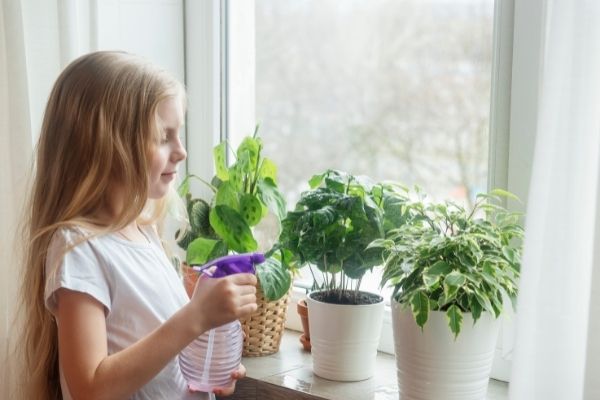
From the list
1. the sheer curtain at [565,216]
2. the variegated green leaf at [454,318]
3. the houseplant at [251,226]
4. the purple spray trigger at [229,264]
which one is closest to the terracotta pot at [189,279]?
the houseplant at [251,226]

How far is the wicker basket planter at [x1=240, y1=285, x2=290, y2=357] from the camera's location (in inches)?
66.2

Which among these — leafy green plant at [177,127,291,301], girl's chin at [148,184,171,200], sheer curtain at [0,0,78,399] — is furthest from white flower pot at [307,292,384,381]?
sheer curtain at [0,0,78,399]

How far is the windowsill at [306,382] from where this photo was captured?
1.49 m

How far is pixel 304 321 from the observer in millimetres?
1722

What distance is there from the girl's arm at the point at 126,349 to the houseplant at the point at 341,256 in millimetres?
266

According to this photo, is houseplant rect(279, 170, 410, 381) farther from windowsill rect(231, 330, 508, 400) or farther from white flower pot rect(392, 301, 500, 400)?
white flower pot rect(392, 301, 500, 400)

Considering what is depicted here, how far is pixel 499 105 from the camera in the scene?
1486 mm

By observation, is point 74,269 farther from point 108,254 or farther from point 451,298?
point 451,298

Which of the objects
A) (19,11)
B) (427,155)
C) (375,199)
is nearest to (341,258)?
(375,199)

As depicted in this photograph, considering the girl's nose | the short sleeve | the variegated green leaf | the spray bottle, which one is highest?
the girl's nose

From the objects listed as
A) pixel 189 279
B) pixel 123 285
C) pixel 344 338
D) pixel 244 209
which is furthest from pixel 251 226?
pixel 123 285

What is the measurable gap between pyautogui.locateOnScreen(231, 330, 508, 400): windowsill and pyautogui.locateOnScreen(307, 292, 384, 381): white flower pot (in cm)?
3

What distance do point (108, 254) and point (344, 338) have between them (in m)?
0.48

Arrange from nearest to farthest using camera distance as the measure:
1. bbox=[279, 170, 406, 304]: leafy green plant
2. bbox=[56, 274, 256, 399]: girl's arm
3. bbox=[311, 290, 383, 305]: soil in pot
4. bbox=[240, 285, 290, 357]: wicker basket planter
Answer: bbox=[56, 274, 256, 399]: girl's arm → bbox=[279, 170, 406, 304]: leafy green plant → bbox=[311, 290, 383, 305]: soil in pot → bbox=[240, 285, 290, 357]: wicker basket planter
